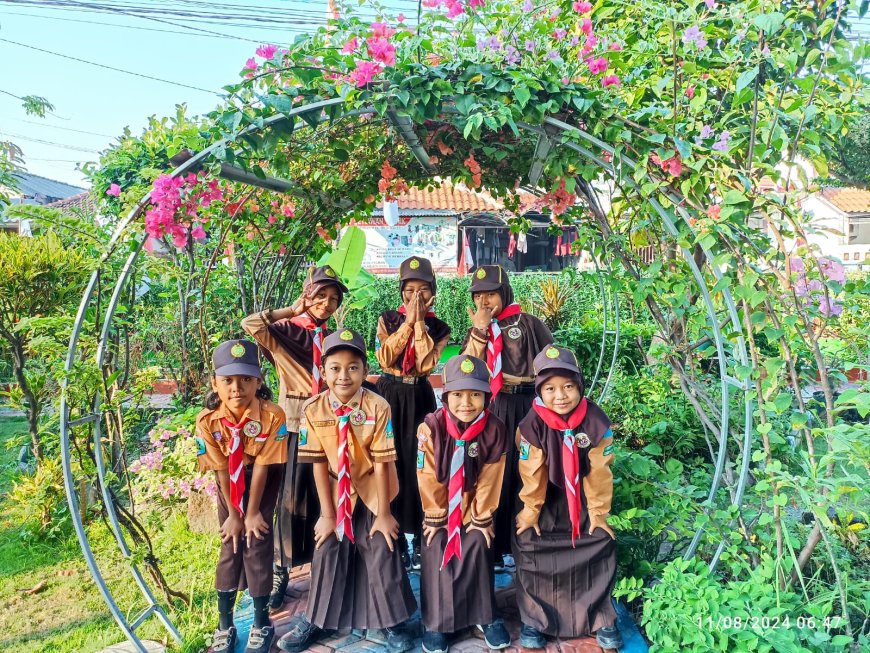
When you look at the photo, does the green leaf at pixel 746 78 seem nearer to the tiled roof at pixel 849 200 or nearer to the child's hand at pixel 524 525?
the child's hand at pixel 524 525

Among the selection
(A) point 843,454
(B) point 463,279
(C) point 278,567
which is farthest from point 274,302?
(B) point 463,279

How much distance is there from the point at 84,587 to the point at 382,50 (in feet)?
12.8

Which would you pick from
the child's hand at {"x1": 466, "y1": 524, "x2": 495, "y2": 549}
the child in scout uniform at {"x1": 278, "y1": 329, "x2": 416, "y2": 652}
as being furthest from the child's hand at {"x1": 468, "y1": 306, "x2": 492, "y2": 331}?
the child's hand at {"x1": 466, "y1": 524, "x2": 495, "y2": 549}

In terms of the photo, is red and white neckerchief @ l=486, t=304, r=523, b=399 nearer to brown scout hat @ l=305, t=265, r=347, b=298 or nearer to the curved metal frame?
brown scout hat @ l=305, t=265, r=347, b=298

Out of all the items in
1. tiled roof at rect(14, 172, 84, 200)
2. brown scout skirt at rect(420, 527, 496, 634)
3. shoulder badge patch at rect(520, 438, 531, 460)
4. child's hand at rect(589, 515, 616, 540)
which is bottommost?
brown scout skirt at rect(420, 527, 496, 634)

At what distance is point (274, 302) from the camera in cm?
493

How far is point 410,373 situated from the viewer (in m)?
3.67

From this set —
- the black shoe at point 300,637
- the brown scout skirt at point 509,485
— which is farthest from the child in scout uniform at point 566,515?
the black shoe at point 300,637

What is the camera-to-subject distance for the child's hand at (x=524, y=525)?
2.88 metres

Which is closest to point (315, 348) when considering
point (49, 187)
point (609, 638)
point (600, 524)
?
point (600, 524)

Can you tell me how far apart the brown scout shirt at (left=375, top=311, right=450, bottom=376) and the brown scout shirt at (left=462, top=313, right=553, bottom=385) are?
255 mm

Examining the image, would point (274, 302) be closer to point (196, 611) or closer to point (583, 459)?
point (196, 611)

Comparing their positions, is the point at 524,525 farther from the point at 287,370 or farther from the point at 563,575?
the point at 287,370

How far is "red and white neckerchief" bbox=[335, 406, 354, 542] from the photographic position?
9.23 ft
